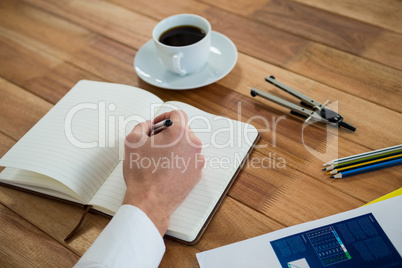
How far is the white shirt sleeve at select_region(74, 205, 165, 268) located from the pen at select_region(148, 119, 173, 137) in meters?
0.18

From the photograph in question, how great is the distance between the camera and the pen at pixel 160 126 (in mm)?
767

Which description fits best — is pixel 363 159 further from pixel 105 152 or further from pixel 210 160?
pixel 105 152

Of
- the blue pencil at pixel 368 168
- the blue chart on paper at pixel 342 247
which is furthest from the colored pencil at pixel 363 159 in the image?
the blue chart on paper at pixel 342 247

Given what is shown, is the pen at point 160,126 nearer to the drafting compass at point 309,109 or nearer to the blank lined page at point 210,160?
the blank lined page at point 210,160

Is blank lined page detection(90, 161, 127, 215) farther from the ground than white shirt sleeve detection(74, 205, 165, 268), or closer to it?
closer to it

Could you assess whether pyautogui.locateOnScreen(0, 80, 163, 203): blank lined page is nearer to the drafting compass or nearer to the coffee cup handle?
the coffee cup handle

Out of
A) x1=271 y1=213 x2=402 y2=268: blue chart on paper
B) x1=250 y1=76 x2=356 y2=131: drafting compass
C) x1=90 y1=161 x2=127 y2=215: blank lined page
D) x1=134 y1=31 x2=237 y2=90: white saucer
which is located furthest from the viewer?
x1=134 y1=31 x2=237 y2=90: white saucer

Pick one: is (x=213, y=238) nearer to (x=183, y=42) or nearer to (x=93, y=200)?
(x=93, y=200)

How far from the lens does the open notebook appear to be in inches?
29.4

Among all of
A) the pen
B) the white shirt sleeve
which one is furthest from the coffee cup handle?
the white shirt sleeve

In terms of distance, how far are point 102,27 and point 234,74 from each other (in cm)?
51

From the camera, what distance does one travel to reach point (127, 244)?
2.13 ft

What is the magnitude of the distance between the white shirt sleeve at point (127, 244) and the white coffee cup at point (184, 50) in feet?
1.38

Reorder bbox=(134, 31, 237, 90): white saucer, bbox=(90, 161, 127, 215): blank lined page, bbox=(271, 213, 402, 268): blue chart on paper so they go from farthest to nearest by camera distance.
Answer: bbox=(134, 31, 237, 90): white saucer < bbox=(90, 161, 127, 215): blank lined page < bbox=(271, 213, 402, 268): blue chart on paper
